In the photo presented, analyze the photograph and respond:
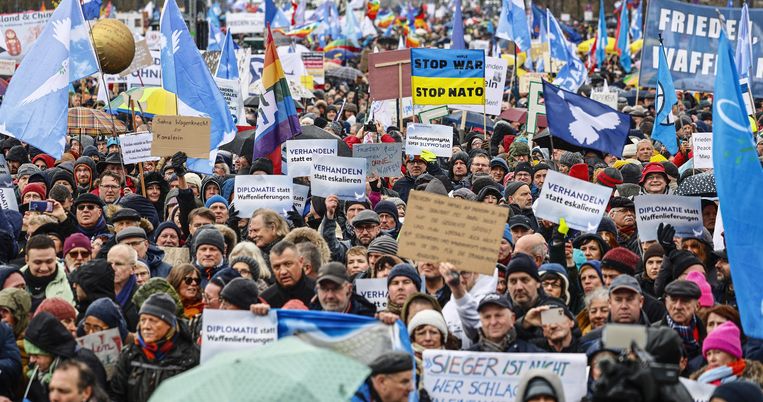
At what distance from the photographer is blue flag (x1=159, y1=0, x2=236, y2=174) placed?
47.2ft

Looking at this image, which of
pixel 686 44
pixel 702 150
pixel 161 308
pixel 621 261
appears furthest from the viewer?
pixel 686 44

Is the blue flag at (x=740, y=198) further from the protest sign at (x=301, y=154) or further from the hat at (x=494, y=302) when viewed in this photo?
the protest sign at (x=301, y=154)

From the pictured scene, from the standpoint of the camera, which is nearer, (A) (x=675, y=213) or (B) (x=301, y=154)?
(A) (x=675, y=213)

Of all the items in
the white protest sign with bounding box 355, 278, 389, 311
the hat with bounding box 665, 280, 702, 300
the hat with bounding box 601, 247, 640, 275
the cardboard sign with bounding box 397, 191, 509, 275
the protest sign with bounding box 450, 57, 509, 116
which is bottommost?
the protest sign with bounding box 450, 57, 509, 116

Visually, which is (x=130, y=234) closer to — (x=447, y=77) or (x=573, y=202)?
(x=573, y=202)

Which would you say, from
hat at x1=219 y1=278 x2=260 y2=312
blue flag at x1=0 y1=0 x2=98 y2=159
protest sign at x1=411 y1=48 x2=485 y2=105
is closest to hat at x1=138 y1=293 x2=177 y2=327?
hat at x1=219 y1=278 x2=260 y2=312

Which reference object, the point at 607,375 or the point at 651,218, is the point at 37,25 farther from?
the point at 607,375

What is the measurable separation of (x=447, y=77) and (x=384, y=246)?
7459 mm

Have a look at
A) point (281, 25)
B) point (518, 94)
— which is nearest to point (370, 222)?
point (518, 94)

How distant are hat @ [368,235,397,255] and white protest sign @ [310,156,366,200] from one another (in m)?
2.17

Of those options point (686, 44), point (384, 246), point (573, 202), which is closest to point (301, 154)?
point (573, 202)

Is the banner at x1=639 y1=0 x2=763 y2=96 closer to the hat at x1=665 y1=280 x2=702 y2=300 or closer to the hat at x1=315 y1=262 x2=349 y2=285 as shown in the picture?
the hat at x1=665 y1=280 x2=702 y2=300

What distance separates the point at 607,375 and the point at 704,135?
856 cm

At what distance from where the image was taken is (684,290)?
7.47 metres
